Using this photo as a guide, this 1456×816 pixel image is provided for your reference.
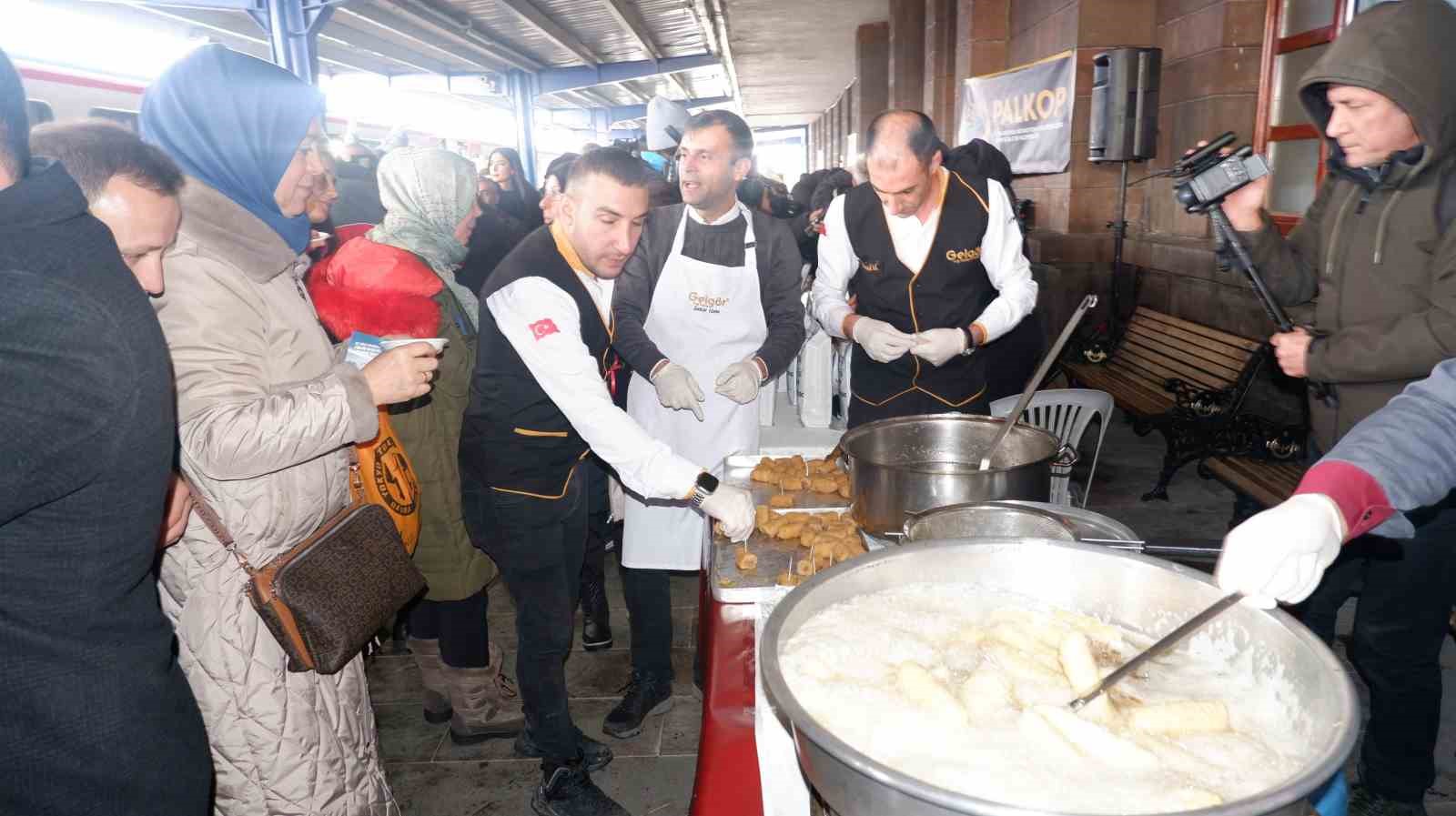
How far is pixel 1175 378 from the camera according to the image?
17.4 ft

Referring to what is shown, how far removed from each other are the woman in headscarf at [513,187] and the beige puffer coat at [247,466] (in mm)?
4687

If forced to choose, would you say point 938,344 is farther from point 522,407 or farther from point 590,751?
point 590,751

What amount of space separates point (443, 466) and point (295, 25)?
6.98 metres

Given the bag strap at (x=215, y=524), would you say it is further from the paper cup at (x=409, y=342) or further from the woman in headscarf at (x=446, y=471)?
the woman in headscarf at (x=446, y=471)

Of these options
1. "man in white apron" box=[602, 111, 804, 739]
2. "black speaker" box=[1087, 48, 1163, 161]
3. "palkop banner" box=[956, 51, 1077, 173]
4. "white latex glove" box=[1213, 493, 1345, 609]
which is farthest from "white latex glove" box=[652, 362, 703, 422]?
"palkop banner" box=[956, 51, 1077, 173]

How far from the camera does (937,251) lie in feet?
8.97

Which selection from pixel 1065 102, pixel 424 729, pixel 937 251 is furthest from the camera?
pixel 1065 102

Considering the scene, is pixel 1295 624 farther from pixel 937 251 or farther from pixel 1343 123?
pixel 937 251

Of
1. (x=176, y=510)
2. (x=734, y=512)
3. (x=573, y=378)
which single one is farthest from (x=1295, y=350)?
(x=176, y=510)

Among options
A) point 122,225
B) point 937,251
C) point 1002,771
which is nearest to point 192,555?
point 122,225

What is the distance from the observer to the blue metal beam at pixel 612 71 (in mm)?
15562

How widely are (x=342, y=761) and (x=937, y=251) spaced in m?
2.19

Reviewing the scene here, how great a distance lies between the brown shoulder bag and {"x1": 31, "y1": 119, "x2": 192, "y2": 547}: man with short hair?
→ 174mm

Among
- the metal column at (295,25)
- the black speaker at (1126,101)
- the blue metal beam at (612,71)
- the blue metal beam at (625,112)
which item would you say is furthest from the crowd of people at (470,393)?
the blue metal beam at (625,112)
